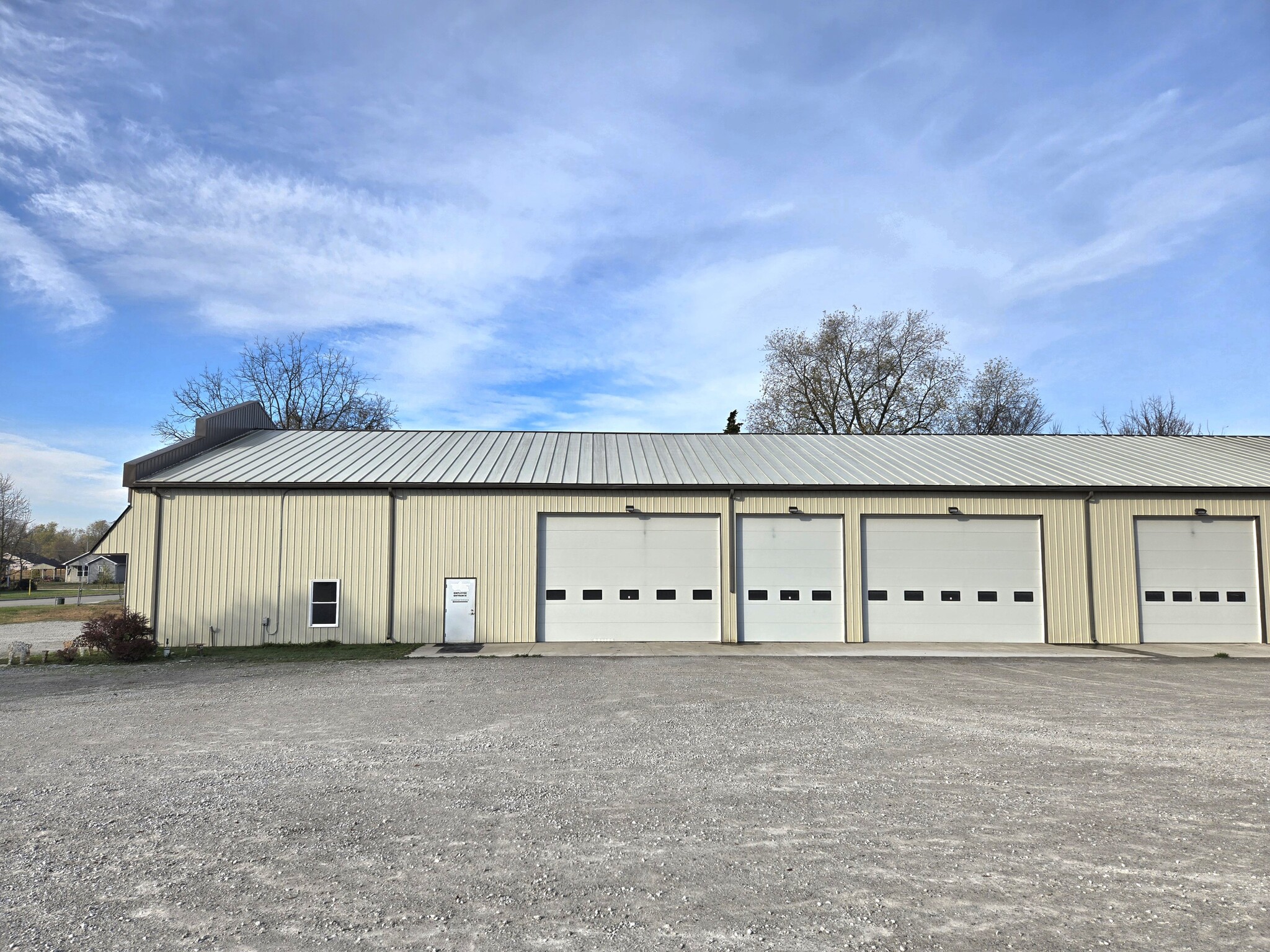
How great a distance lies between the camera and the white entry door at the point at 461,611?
19.1 m

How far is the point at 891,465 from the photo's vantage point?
2225 centimetres

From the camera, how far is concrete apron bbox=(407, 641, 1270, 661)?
1725 cm

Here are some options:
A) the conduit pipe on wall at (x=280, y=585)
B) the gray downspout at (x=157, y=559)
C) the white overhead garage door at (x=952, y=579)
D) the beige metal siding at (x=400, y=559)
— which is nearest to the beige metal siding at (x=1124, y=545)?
the beige metal siding at (x=400, y=559)

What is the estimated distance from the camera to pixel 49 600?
4656 centimetres

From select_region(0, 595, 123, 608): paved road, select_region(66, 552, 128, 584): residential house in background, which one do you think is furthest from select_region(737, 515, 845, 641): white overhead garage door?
select_region(66, 552, 128, 584): residential house in background

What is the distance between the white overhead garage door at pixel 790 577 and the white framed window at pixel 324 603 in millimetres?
10043

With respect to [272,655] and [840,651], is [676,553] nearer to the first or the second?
[840,651]

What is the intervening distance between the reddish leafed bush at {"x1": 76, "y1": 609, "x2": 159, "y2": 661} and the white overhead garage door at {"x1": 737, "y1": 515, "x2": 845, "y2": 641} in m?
13.6

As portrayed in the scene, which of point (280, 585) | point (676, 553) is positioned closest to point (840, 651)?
point (676, 553)

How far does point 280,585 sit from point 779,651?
482 inches

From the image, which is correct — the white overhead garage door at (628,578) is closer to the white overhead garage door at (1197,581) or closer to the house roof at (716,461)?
the house roof at (716,461)

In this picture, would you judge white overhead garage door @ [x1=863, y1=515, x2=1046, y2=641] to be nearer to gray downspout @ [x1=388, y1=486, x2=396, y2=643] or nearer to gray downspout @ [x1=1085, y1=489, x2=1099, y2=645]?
gray downspout @ [x1=1085, y1=489, x2=1099, y2=645]

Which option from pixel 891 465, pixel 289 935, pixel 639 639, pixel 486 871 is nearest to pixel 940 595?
pixel 891 465

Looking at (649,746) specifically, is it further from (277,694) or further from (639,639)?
(639,639)
